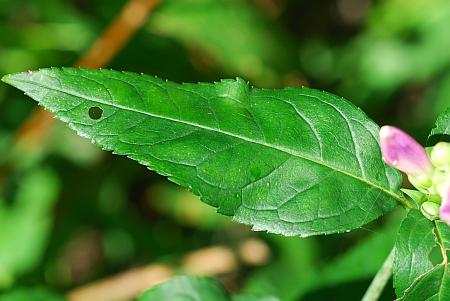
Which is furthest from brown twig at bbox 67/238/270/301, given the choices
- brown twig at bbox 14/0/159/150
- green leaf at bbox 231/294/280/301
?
green leaf at bbox 231/294/280/301

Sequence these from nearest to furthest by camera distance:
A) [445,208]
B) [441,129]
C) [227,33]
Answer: [445,208] < [441,129] < [227,33]

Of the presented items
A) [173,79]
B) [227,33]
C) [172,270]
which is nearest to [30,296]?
[172,270]

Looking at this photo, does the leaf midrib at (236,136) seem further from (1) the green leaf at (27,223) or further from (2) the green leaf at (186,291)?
(1) the green leaf at (27,223)

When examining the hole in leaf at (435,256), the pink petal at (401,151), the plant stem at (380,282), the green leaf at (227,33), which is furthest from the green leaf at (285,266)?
the pink petal at (401,151)

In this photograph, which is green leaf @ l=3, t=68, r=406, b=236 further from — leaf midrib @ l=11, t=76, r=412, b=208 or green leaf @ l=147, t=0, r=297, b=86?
green leaf @ l=147, t=0, r=297, b=86

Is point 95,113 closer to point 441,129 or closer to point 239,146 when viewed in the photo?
point 239,146
